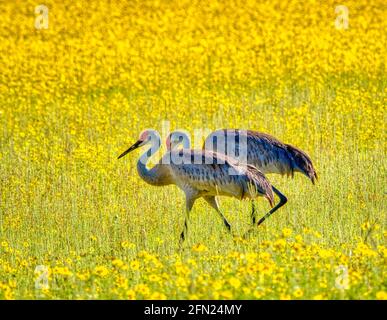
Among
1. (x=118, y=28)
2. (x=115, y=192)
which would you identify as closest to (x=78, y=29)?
(x=118, y=28)

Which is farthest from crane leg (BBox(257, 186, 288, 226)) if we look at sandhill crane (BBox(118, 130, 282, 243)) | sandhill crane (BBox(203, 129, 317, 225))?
sandhill crane (BBox(203, 129, 317, 225))

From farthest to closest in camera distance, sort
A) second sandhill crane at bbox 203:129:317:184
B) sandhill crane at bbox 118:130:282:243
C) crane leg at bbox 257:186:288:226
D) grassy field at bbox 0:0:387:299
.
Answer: second sandhill crane at bbox 203:129:317:184 → crane leg at bbox 257:186:288:226 → sandhill crane at bbox 118:130:282:243 → grassy field at bbox 0:0:387:299

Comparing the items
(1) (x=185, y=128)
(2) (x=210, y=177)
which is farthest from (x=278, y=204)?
(1) (x=185, y=128)

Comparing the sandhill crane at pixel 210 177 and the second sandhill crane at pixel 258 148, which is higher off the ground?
the second sandhill crane at pixel 258 148

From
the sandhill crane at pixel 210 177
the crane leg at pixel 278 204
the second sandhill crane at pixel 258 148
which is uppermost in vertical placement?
the second sandhill crane at pixel 258 148

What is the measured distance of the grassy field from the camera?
Result: 26.2 feet

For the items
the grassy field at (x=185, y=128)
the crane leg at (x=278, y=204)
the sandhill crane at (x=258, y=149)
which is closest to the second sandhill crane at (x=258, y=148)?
the sandhill crane at (x=258, y=149)

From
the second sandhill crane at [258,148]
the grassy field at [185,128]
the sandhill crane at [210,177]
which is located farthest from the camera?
the second sandhill crane at [258,148]

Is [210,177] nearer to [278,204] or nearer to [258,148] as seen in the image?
[278,204]

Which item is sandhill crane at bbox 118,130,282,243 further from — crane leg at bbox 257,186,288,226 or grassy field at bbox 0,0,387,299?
grassy field at bbox 0,0,387,299

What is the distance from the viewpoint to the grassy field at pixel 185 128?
798 cm

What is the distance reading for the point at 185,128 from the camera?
1545cm

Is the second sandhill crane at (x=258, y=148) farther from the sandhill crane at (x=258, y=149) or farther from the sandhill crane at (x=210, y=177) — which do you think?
the sandhill crane at (x=210, y=177)

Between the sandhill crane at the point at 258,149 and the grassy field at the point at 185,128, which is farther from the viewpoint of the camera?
the sandhill crane at the point at 258,149
